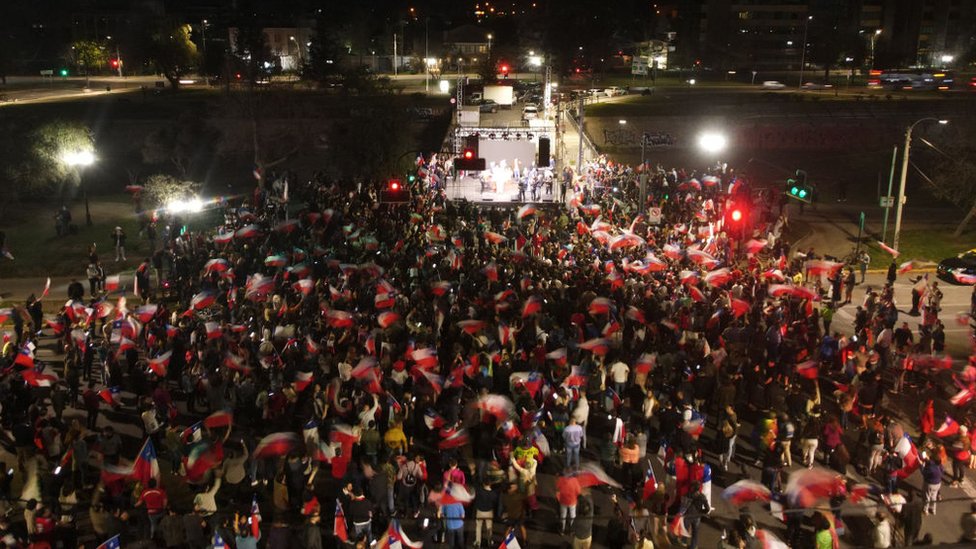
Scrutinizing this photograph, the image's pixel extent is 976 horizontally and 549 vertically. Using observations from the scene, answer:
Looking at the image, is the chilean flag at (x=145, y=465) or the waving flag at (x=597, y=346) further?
the waving flag at (x=597, y=346)

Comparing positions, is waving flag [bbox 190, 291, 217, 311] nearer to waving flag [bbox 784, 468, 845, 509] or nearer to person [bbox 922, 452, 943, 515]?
waving flag [bbox 784, 468, 845, 509]

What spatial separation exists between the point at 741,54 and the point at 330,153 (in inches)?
2728

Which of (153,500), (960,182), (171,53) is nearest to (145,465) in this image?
(153,500)

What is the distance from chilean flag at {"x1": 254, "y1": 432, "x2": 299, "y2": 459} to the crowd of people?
A: 0.04 m

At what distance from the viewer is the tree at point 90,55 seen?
274 ft

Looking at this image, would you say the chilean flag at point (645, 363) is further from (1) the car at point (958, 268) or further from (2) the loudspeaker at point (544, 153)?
(2) the loudspeaker at point (544, 153)

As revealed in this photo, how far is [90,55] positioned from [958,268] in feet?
279

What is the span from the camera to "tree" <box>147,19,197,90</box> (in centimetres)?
6669

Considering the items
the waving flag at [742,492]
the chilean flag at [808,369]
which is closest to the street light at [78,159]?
the chilean flag at [808,369]

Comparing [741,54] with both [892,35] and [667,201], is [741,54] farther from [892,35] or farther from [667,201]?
[667,201]

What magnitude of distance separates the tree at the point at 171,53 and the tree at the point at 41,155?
109 ft

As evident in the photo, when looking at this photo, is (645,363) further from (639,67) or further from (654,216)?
(639,67)

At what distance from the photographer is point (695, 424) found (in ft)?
38.3

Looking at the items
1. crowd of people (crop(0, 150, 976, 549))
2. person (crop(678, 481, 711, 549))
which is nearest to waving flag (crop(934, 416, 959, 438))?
crowd of people (crop(0, 150, 976, 549))
